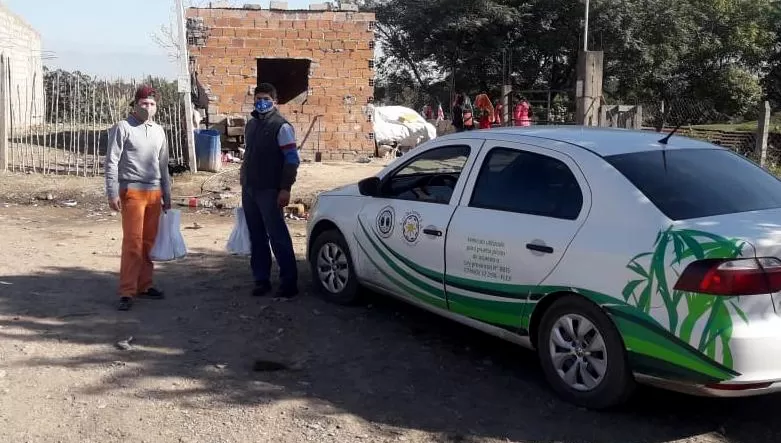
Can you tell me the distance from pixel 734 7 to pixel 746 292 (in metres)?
39.4

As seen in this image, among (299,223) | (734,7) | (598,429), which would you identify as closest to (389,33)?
(734,7)

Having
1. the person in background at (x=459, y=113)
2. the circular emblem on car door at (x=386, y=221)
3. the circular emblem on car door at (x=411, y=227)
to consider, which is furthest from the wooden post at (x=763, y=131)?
the person in background at (x=459, y=113)

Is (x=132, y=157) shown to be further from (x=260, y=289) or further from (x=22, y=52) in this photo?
(x=22, y=52)

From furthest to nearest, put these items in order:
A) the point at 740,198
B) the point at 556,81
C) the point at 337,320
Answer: the point at 556,81 → the point at 337,320 → the point at 740,198

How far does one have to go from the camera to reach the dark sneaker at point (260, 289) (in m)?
7.15

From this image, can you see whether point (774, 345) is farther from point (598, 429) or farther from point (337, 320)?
point (337, 320)

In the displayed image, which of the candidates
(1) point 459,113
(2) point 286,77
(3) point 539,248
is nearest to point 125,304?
(3) point 539,248

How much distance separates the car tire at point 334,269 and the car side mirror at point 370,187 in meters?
0.42

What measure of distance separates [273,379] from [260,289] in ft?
6.64

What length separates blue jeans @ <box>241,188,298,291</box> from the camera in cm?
691

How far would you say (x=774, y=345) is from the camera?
13.1 feet

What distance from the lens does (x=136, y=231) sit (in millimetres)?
6598

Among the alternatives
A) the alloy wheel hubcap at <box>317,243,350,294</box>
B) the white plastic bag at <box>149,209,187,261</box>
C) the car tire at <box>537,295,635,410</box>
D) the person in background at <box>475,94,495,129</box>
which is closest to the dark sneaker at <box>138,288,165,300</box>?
the white plastic bag at <box>149,209,187,261</box>

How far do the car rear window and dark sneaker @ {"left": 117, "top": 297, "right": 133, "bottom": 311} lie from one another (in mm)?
3901
